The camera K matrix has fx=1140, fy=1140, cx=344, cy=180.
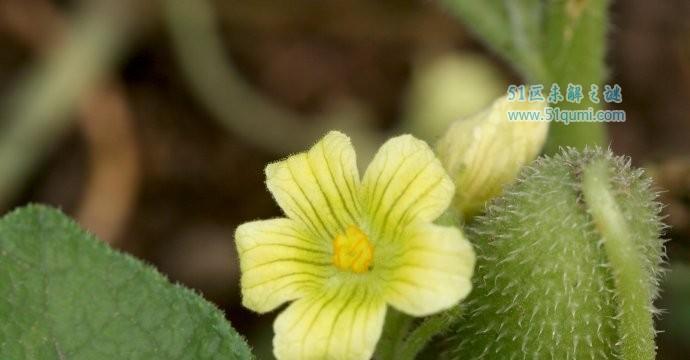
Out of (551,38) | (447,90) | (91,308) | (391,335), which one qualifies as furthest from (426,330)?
(447,90)

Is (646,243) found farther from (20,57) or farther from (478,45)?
(20,57)

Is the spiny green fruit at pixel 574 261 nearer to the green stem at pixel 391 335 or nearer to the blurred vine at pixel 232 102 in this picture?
the green stem at pixel 391 335

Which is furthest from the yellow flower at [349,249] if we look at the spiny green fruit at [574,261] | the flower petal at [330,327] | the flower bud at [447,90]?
the flower bud at [447,90]

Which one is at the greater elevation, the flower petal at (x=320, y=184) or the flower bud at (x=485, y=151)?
the flower bud at (x=485, y=151)

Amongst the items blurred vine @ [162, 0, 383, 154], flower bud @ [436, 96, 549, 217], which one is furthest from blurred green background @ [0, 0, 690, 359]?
flower bud @ [436, 96, 549, 217]

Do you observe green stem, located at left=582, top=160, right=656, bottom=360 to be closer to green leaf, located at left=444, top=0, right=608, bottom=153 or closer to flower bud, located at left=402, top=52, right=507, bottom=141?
green leaf, located at left=444, top=0, right=608, bottom=153

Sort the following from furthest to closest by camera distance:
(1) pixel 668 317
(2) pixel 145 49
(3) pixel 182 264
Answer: (2) pixel 145 49 → (3) pixel 182 264 → (1) pixel 668 317

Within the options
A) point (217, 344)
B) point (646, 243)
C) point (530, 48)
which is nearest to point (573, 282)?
point (646, 243)
